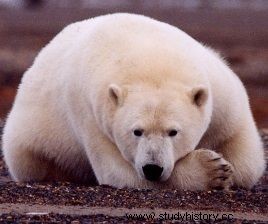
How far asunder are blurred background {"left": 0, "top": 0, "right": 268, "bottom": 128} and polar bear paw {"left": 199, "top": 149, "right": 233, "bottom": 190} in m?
9.88

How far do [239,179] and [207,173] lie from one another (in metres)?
0.65

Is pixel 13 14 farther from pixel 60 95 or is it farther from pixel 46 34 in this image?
pixel 60 95

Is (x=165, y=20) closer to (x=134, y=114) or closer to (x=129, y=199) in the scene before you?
(x=134, y=114)

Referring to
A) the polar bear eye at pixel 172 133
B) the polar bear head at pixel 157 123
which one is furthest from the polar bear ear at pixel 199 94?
the polar bear eye at pixel 172 133

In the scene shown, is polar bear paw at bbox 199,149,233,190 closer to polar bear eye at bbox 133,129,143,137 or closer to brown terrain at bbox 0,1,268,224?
brown terrain at bbox 0,1,268,224

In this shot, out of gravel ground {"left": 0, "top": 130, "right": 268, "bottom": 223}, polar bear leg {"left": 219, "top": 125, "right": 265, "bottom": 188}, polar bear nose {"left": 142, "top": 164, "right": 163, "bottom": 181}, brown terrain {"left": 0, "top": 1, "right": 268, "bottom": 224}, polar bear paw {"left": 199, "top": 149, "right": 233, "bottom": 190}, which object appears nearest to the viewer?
brown terrain {"left": 0, "top": 1, "right": 268, "bottom": 224}

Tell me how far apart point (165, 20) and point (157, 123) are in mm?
24134

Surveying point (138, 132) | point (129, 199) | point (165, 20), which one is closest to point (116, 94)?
point (138, 132)

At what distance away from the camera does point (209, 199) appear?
7199mm

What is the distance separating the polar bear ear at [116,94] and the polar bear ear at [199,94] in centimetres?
47

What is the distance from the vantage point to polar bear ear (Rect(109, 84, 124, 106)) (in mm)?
7328

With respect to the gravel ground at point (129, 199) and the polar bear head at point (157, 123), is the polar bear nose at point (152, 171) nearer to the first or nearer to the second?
the polar bear head at point (157, 123)

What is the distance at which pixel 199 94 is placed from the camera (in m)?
7.35

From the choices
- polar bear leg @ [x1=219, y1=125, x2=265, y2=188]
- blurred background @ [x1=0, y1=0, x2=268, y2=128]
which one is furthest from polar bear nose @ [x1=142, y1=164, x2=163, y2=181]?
blurred background @ [x1=0, y1=0, x2=268, y2=128]
